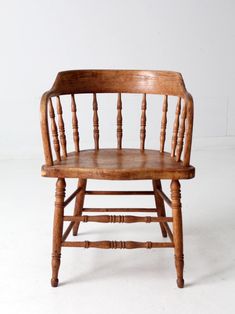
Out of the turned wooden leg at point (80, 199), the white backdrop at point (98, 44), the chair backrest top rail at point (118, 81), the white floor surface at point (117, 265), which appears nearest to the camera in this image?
the white floor surface at point (117, 265)

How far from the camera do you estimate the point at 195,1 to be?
3988 mm

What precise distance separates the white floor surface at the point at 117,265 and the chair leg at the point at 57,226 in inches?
2.2

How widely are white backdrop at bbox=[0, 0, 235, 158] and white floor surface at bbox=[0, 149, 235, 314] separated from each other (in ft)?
4.02

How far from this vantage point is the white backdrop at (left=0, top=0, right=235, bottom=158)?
3.79 metres

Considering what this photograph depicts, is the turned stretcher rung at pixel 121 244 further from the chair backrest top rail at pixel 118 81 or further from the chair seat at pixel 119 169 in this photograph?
the chair backrest top rail at pixel 118 81

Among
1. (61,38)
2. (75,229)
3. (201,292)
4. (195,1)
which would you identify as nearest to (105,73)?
(75,229)

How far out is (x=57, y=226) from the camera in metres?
1.71

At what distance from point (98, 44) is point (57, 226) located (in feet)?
8.11

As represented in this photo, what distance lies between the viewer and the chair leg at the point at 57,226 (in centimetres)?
170

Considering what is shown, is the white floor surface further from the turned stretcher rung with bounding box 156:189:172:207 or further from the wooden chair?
the turned stretcher rung with bounding box 156:189:172:207

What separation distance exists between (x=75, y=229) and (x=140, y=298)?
0.64m

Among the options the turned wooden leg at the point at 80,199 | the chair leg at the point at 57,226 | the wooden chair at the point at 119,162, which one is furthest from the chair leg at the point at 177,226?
the turned wooden leg at the point at 80,199

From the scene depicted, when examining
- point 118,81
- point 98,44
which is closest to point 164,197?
point 118,81

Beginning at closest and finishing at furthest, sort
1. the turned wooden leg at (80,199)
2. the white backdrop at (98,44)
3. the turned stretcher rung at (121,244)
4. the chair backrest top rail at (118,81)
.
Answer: the turned stretcher rung at (121,244)
the chair backrest top rail at (118,81)
the turned wooden leg at (80,199)
the white backdrop at (98,44)
